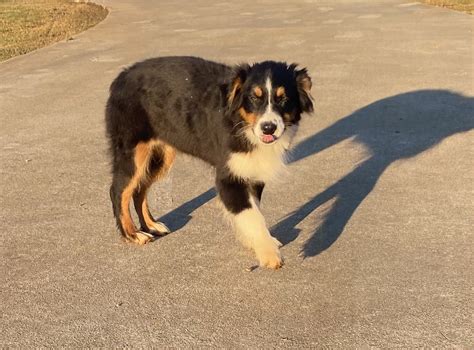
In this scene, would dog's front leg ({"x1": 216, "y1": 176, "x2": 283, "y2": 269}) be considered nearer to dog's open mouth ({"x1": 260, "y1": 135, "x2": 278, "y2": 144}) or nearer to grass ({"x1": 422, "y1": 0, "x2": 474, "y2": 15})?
dog's open mouth ({"x1": 260, "y1": 135, "x2": 278, "y2": 144})

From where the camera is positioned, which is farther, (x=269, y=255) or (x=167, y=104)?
(x=167, y=104)

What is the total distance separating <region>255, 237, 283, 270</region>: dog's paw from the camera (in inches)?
Result: 190

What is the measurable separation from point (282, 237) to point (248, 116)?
4.15 ft

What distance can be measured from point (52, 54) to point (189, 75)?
11559 mm

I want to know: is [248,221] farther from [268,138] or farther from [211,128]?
[211,128]

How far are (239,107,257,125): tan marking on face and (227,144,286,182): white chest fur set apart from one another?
0.86 feet

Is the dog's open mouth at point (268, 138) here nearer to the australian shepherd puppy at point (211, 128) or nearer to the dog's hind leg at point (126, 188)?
the australian shepherd puppy at point (211, 128)

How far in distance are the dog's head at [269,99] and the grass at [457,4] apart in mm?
17457

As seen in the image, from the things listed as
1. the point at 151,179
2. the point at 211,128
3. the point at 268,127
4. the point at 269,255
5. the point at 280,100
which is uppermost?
the point at 280,100

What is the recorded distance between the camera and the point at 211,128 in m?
5.16

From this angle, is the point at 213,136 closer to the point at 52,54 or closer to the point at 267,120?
the point at 267,120

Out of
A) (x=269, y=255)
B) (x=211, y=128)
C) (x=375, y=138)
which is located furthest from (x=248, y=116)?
(x=375, y=138)

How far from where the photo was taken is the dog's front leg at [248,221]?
4.83 m

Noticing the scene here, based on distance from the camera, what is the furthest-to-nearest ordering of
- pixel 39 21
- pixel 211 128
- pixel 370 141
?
pixel 39 21 → pixel 370 141 → pixel 211 128
